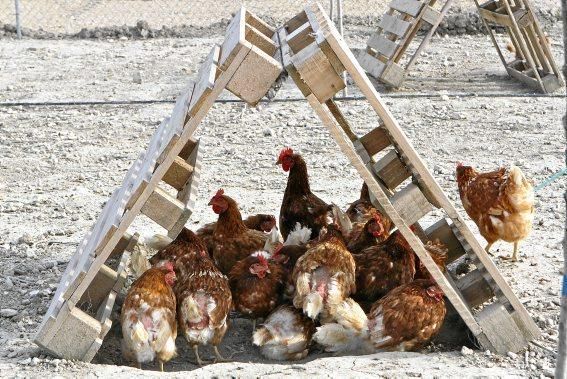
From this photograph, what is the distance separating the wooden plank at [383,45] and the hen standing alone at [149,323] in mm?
6593

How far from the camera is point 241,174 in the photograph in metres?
8.01

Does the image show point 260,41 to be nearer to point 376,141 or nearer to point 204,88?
point 204,88

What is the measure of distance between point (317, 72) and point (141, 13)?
11.9 meters

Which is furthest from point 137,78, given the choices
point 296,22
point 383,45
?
point 296,22

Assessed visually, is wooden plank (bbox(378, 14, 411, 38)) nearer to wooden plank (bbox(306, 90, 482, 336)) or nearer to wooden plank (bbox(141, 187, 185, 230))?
wooden plank (bbox(306, 90, 482, 336))

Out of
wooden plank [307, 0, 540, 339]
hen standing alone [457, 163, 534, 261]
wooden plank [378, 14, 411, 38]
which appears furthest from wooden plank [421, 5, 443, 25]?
wooden plank [307, 0, 540, 339]

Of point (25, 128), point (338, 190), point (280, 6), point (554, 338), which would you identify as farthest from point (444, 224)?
point (280, 6)

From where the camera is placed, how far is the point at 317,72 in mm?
4340

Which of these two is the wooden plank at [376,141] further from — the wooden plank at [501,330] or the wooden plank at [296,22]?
the wooden plank at [501,330]

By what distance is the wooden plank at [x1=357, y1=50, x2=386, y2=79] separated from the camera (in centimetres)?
1091

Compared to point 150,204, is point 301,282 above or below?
below

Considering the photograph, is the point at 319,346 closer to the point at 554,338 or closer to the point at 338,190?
the point at 554,338

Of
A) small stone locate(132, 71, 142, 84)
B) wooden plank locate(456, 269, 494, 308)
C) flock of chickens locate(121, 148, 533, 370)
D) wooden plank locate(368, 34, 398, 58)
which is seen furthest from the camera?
small stone locate(132, 71, 142, 84)

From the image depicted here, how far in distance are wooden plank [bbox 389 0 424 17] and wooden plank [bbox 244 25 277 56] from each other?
6126 millimetres
